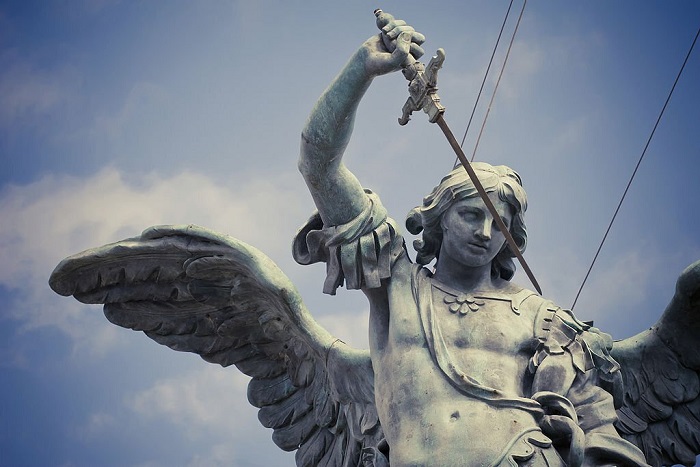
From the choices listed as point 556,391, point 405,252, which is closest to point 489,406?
point 556,391

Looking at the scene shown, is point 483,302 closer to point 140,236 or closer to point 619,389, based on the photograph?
point 619,389

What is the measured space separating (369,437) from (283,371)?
114cm

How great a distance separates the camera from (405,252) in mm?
12547

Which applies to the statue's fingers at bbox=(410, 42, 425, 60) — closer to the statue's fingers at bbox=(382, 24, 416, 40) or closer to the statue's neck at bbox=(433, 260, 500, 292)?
the statue's fingers at bbox=(382, 24, 416, 40)

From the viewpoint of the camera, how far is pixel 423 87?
37.7 feet

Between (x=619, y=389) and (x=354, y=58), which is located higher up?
(x=354, y=58)

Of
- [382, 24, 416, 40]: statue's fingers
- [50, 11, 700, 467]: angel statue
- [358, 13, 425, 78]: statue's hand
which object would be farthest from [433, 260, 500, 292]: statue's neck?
[382, 24, 416, 40]: statue's fingers

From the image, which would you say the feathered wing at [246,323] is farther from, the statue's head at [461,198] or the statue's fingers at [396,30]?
the statue's fingers at [396,30]

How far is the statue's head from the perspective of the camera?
40.4ft

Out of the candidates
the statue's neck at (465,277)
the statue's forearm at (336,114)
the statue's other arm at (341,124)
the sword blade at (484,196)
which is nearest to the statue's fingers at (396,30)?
the statue's other arm at (341,124)

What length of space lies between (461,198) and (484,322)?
78 centimetres

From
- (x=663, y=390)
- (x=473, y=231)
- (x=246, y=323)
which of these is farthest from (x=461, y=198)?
(x=663, y=390)

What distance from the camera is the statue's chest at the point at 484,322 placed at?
12078 millimetres

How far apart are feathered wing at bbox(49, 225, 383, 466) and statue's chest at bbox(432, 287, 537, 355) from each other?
2.08 feet
